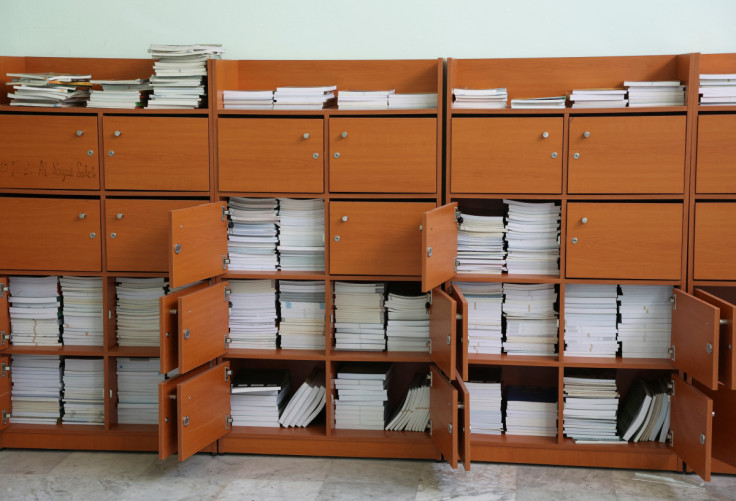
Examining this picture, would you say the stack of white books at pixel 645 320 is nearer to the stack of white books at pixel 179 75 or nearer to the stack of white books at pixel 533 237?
the stack of white books at pixel 533 237

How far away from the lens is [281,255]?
400 centimetres

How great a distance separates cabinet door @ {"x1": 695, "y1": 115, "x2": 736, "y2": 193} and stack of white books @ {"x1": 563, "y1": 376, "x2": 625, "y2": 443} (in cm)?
100

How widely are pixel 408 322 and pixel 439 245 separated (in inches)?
21.4

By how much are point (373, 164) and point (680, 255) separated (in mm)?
1436

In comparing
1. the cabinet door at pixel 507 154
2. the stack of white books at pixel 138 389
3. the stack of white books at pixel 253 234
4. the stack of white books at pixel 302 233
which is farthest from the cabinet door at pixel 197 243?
the cabinet door at pixel 507 154

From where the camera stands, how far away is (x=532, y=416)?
394cm

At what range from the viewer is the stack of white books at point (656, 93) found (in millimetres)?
3686

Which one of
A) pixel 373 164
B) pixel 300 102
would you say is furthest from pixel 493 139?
pixel 300 102

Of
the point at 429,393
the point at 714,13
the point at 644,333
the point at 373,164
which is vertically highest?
the point at 714,13

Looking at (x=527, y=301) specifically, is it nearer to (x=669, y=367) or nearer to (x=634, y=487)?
(x=669, y=367)

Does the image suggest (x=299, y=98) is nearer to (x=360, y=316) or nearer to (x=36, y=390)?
(x=360, y=316)

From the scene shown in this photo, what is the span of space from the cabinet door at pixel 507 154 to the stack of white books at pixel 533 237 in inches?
5.0

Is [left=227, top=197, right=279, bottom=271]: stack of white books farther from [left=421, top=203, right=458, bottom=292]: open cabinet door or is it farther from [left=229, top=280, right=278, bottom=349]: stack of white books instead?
[left=421, top=203, right=458, bottom=292]: open cabinet door

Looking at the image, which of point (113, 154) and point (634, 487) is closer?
point (634, 487)
